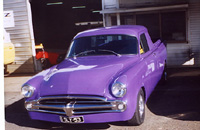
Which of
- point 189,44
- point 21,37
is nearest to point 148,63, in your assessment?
point 189,44

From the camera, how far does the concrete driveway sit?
15.7 ft

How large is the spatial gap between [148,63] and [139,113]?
4.20ft

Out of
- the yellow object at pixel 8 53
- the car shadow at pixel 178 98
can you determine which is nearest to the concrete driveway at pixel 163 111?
the car shadow at pixel 178 98

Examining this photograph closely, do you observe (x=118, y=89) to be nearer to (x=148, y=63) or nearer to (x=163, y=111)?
(x=148, y=63)

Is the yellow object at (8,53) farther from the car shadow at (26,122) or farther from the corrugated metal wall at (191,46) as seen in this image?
the corrugated metal wall at (191,46)

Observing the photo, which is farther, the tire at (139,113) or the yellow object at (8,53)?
the yellow object at (8,53)

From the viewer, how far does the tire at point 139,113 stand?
457cm

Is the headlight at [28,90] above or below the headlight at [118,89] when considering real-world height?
below

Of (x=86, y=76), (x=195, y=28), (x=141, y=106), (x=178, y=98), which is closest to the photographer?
(x=86, y=76)

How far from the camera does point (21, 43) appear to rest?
11414 mm

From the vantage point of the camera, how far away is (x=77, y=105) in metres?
4.25

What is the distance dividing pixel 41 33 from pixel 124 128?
16.6 meters

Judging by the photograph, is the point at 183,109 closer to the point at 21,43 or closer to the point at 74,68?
the point at 74,68

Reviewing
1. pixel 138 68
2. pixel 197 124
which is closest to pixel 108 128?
pixel 138 68
